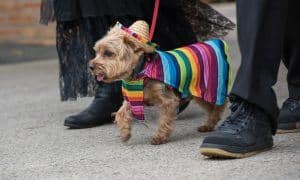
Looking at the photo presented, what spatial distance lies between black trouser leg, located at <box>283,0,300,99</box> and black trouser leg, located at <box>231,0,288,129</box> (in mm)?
686

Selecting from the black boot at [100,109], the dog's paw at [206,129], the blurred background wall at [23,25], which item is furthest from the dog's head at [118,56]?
the blurred background wall at [23,25]

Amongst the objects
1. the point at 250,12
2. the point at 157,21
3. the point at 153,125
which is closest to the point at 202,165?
the point at 250,12

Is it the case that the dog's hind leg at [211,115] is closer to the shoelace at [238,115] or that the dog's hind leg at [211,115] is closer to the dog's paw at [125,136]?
the dog's paw at [125,136]

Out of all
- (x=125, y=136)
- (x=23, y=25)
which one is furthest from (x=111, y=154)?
(x=23, y=25)

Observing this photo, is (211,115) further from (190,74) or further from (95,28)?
(95,28)

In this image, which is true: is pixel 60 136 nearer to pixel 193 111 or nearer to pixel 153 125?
pixel 153 125

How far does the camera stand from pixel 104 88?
16.5ft

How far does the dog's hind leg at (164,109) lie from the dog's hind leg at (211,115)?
353mm

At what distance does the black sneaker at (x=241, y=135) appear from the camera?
142 inches

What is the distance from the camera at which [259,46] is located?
3.57 meters

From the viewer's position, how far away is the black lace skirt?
4.79 m

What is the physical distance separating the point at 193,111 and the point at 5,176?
6.21 ft

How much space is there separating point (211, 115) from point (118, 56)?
810 mm

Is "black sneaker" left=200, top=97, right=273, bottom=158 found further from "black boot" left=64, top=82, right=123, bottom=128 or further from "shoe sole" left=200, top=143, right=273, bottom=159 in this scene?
"black boot" left=64, top=82, right=123, bottom=128
